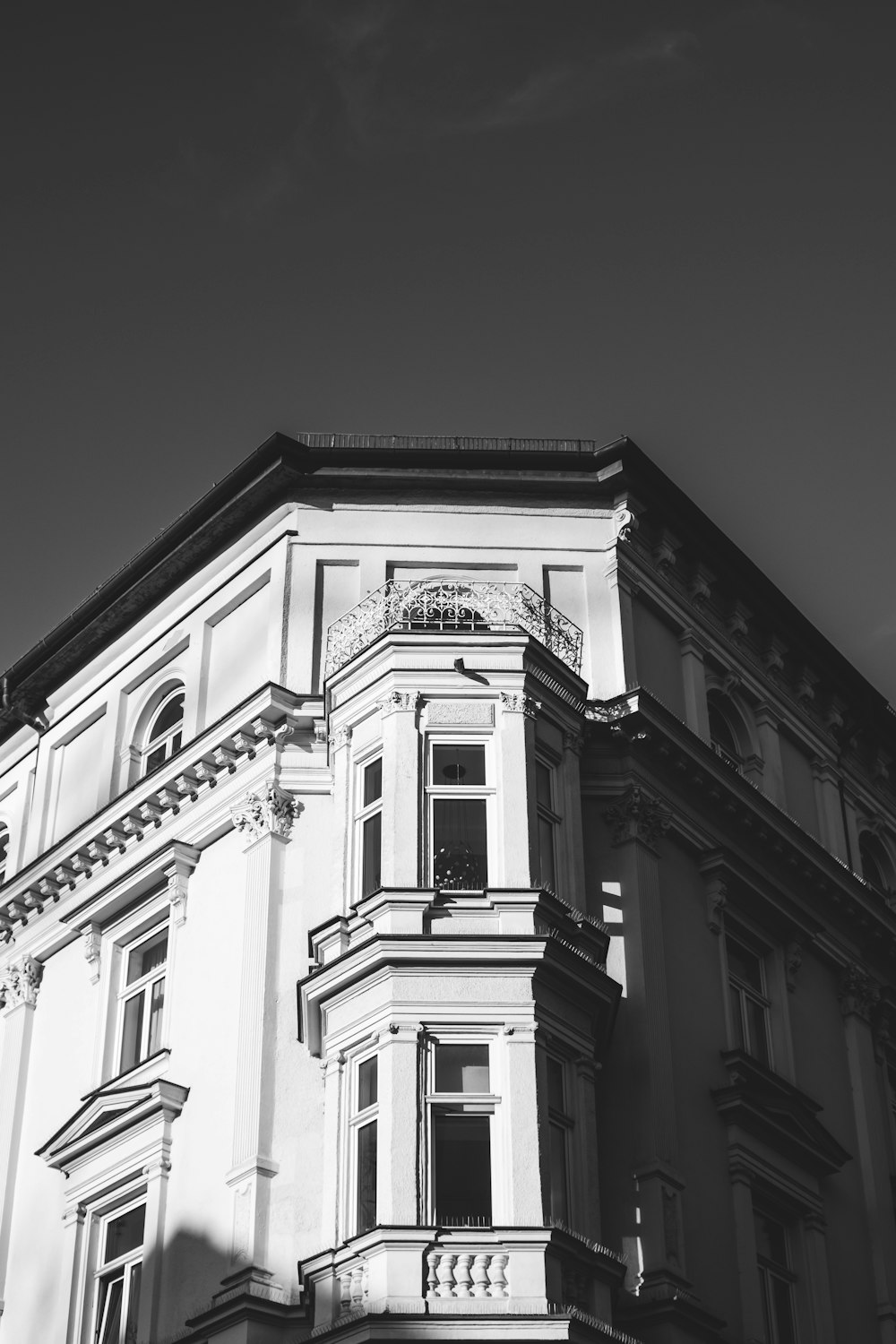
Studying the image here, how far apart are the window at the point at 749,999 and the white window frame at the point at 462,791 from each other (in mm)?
5502

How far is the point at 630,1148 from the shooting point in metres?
26.1

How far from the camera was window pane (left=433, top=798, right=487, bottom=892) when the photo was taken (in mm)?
26641

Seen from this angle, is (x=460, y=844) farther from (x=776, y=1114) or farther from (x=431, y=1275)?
(x=776, y=1114)

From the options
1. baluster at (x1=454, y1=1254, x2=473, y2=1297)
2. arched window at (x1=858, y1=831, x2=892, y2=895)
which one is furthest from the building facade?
arched window at (x1=858, y1=831, x2=892, y2=895)

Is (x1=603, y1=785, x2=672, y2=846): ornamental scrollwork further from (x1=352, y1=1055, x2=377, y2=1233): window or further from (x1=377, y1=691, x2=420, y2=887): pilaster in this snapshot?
(x1=352, y1=1055, x2=377, y2=1233): window

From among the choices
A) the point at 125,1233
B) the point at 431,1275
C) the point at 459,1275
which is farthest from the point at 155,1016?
the point at 459,1275

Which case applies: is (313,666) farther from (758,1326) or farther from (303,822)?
(758,1326)

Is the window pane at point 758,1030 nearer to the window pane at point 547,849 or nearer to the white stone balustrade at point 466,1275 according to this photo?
the window pane at point 547,849

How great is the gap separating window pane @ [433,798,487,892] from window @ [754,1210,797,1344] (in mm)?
6850

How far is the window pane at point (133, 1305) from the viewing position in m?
26.3

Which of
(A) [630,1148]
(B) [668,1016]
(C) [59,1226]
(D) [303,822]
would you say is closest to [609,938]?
(B) [668,1016]

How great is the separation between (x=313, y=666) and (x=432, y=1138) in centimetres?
945

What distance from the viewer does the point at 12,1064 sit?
105 feet

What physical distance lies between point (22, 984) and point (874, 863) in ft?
56.6
